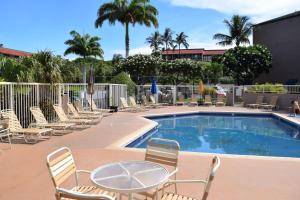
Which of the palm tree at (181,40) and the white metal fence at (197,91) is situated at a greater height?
the palm tree at (181,40)

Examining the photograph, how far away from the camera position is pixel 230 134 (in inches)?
506

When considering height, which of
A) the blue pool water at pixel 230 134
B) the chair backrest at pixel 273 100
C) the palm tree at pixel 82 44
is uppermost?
the palm tree at pixel 82 44

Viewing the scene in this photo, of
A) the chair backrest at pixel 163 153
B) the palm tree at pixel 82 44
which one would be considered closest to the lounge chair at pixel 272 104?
the chair backrest at pixel 163 153

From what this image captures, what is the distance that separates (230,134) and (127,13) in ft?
65.1

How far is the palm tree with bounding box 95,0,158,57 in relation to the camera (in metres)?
29.7

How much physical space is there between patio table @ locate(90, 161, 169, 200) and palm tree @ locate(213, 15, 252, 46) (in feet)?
114

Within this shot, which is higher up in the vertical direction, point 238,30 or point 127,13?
point 127,13

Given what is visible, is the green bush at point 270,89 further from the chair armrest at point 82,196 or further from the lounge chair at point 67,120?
the chair armrest at point 82,196

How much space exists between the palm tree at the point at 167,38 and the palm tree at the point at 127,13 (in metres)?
26.5

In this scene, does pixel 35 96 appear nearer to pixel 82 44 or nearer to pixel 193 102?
pixel 193 102

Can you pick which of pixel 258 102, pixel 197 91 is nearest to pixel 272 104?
pixel 258 102

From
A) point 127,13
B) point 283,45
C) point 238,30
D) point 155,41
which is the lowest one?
point 283,45

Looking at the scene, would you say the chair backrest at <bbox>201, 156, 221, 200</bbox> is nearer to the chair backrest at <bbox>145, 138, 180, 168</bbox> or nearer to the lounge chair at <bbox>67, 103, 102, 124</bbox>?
the chair backrest at <bbox>145, 138, 180, 168</bbox>

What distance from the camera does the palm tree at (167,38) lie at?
188 ft
